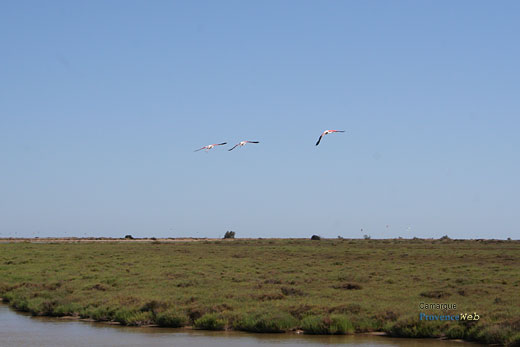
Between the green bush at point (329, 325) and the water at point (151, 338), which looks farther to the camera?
the green bush at point (329, 325)

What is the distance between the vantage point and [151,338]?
22.4 m

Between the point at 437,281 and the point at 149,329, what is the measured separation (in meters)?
15.8

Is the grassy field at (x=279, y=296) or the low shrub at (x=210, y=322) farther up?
the grassy field at (x=279, y=296)

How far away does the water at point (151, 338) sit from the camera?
2102 cm

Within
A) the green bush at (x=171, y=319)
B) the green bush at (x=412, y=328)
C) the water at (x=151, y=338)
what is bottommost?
the water at (x=151, y=338)

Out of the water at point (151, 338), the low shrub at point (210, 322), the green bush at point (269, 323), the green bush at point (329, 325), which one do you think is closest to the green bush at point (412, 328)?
the water at point (151, 338)

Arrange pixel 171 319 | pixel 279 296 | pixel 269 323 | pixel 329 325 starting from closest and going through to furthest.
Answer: pixel 329 325, pixel 269 323, pixel 171 319, pixel 279 296

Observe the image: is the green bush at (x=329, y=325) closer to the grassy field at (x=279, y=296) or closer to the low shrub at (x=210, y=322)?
the grassy field at (x=279, y=296)

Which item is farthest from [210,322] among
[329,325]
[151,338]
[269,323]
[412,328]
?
[412,328]

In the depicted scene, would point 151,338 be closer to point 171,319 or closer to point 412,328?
point 171,319

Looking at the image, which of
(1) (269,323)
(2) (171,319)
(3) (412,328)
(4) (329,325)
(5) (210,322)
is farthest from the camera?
(2) (171,319)

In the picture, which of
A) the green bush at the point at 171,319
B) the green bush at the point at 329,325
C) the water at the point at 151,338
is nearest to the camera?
the water at the point at 151,338

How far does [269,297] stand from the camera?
2739cm

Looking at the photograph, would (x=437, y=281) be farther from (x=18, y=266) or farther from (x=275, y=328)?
(x=18, y=266)
